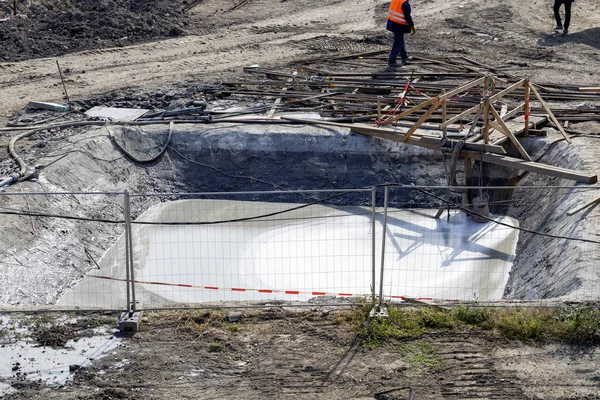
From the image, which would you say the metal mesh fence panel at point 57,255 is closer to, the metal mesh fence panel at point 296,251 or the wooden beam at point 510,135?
the metal mesh fence panel at point 296,251

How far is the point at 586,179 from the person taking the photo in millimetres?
12602

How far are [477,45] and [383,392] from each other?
16479mm

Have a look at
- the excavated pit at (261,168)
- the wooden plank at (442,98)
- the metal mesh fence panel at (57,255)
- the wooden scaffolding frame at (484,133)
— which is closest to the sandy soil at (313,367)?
the metal mesh fence panel at (57,255)

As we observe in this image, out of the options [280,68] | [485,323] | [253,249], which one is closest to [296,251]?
[253,249]

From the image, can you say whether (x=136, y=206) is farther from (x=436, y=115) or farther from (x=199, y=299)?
(x=436, y=115)

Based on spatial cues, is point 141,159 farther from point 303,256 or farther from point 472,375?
point 472,375

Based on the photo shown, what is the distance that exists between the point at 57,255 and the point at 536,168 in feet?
26.7

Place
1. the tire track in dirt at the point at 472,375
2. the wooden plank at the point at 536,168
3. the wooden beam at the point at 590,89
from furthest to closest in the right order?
1. the wooden beam at the point at 590,89
2. the wooden plank at the point at 536,168
3. the tire track in dirt at the point at 472,375

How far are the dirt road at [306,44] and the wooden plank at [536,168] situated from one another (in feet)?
21.3

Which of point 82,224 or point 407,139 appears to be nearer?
point 82,224

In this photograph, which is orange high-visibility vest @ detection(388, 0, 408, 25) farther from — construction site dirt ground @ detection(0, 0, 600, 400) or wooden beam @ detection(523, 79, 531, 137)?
wooden beam @ detection(523, 79, 531, 137)

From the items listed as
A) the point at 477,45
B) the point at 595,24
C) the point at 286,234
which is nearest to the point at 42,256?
the point at 286,234

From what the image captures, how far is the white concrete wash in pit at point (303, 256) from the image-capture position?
39.8ft

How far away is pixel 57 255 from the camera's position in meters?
Answer: 12.7
